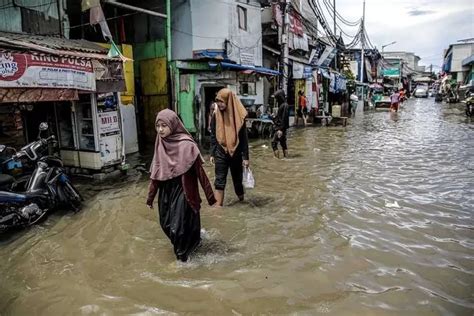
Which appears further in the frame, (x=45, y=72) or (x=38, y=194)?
(x=45, y=72)

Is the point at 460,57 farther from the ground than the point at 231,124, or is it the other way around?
the point at 460,57

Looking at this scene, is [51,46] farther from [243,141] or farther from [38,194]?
[243,141]

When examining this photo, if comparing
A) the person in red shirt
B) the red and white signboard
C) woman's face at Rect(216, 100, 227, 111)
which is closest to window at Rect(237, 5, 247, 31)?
the person in red shirt

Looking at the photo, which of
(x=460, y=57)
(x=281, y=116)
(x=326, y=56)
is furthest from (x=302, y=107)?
(x=460, y=57)

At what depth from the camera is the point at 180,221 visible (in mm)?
3990

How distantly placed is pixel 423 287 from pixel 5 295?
13.4 ft

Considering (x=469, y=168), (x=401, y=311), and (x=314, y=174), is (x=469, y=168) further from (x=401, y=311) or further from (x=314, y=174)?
(x=401, y=311)

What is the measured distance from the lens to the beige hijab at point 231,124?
5.76m

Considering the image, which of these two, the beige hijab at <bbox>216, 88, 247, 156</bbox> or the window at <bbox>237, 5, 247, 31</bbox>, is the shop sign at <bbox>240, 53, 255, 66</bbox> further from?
the beige hijab at <bbox>216, 88, 247, 156</bbox>

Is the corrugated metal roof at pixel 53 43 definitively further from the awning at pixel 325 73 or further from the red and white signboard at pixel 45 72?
the awning at pixel 325 73

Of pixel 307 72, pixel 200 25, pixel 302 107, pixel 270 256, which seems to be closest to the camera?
pixel 270 256

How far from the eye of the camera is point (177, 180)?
4.04 m

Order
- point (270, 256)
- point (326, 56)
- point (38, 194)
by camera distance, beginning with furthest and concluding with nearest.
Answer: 1. point (326, 56)
2. point (38, 194)
3. point (270, 256)

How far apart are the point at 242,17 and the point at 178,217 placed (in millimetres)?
13602
